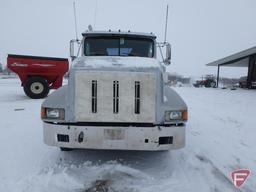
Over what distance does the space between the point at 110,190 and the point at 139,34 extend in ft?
11.3

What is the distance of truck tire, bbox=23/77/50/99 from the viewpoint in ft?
37.0

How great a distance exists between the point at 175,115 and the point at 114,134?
995 millimetres

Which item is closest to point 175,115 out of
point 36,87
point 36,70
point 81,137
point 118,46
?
point 81,137

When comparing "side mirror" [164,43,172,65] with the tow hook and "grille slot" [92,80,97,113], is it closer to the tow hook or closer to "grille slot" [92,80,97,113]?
"grille slot" [92,80,97,113]

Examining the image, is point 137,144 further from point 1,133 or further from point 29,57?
point 29,57

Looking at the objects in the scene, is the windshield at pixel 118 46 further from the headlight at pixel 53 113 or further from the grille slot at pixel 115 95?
the headlight at pixel 53 113

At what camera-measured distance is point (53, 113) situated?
3.37 meters

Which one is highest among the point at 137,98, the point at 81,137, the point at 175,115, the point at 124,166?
the point at 137,98

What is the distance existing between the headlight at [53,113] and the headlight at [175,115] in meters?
1.61

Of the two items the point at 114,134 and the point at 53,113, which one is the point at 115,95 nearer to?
the point at 114,134

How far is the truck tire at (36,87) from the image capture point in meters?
11.3

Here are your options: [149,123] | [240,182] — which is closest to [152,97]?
[149,123]

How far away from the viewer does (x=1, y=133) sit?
5387 millimetres

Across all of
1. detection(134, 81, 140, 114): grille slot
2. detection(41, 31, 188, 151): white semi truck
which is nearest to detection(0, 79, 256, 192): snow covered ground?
detection(41, 31, 188, 151): white semi truck
